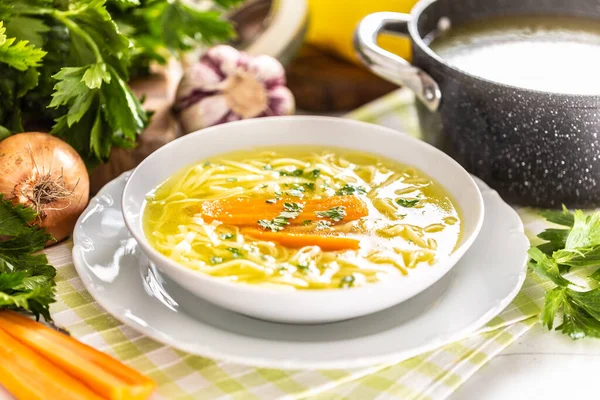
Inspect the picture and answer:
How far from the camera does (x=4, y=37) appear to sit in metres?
2.33

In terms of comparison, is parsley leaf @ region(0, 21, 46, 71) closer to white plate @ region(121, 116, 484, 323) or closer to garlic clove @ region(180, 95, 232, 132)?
white plate @ region(121, 116, 484, 323)

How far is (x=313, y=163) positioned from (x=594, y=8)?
165 centimetres

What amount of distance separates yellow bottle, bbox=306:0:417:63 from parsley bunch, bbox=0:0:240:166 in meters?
1.94

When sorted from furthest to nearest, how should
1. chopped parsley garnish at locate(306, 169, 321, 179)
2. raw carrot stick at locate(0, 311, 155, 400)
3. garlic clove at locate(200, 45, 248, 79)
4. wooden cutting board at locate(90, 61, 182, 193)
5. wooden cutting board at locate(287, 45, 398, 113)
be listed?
wooden cutting board at locate(287, 45, 398, 113)
garlic clove at locate(200, 45, 248, 79)
wooden cutting board at locate(90, 61, 182, 193)
chopped parsley garnish at locate(306, 169, 321, 179)
raw carrot stick at locate(0, 311, 155, 400)

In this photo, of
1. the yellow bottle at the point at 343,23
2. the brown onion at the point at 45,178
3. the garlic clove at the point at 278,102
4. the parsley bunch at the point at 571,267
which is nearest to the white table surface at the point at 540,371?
the parsley bunch at the point at 571,267

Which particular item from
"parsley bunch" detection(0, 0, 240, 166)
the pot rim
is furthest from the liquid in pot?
"parsley bunch" detection(0, 0, 240, 166)

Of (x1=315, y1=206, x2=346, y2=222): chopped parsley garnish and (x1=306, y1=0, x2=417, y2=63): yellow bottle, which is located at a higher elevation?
(x1=315, y1=206, x2=346, y2=222): chopped parsley garnish

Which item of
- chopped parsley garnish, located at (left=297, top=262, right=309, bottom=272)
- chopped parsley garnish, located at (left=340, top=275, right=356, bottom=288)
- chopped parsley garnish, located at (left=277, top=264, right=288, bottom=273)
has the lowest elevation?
chopped parsley garnish, located at (left=277, top=264, right=288, bottom=273)

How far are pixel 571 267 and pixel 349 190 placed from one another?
0.80 meters

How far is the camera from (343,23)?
443cm

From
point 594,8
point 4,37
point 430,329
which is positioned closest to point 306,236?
point 430,329

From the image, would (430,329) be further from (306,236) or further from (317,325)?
(306,236)

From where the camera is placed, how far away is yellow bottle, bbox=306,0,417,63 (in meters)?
4.27

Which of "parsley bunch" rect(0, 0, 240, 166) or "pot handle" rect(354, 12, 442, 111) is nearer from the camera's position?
"parsley bunch" rect(0, 0, 240, 166)
